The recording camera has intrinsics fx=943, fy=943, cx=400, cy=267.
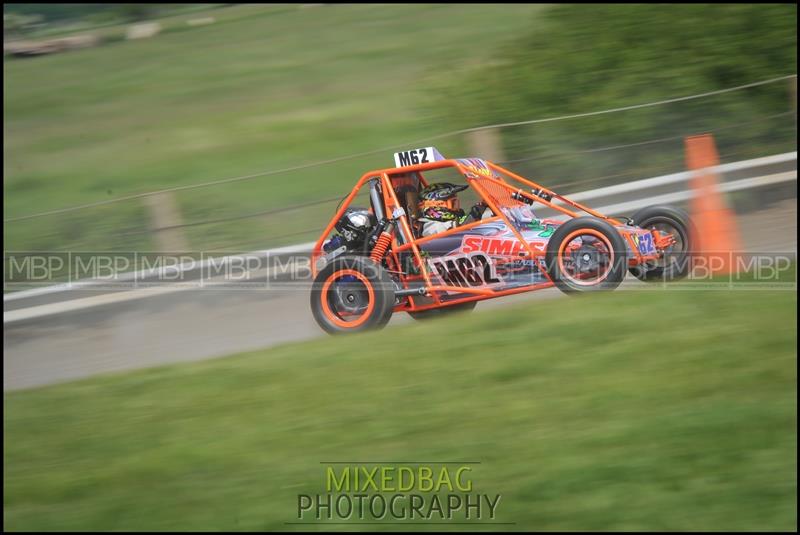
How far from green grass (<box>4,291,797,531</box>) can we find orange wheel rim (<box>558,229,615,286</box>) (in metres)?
0.37

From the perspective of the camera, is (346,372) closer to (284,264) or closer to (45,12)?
(284,264)

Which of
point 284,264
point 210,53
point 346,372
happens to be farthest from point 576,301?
point 210,53

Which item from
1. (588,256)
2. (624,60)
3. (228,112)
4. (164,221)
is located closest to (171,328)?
(164,221)

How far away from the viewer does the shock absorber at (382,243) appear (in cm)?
752

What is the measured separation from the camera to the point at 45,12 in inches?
911

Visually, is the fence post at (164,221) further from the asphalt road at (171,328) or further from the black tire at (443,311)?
the black tire at (443,311)

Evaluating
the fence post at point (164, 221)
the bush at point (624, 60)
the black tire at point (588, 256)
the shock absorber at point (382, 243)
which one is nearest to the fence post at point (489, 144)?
the bush at point (624, 60)

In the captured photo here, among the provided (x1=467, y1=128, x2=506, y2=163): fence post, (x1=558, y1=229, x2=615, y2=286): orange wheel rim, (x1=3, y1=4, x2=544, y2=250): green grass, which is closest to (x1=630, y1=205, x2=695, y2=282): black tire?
(x1=558, y1=229, x2=615, y2=286): orange wheel rim

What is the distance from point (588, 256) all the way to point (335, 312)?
2.07 m

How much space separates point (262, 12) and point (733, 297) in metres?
19.5

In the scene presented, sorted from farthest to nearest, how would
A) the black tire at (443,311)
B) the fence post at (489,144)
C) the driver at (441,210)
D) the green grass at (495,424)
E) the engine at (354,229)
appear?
the fence post at (489,144)
the black tire at (443,311)
the engine at (354,229)
the driver at (441,210)
the green grass at (495,424)

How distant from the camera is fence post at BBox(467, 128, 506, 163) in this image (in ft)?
32.4

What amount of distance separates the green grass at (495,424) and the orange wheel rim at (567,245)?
373 mm

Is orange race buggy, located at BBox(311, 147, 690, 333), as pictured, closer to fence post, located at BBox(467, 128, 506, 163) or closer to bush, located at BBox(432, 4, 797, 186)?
fence post, located at BBox(467, 128, 506, 163)
